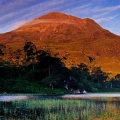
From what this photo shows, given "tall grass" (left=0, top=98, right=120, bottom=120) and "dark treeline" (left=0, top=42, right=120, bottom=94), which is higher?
"dark treeline" (left=0, top=42, right=120, bottom=94)

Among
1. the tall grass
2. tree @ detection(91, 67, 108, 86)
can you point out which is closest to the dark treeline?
tree @ detection(91, 67, 108, 86)

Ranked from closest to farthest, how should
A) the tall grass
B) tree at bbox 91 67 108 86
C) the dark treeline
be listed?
the tall grass → the dark treeline → tree at bbox 91 67 108 86

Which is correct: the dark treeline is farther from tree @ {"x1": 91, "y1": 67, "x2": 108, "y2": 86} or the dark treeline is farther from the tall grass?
the tall grass

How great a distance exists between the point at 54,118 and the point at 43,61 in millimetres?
87497

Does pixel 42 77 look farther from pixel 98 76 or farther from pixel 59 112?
pixel 59 112

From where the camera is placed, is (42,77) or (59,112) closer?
(59,112)

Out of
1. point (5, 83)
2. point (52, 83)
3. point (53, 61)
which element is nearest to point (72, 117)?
point (5, 83)

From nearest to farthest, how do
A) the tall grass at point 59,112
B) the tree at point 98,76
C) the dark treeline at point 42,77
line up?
the tall grass at point 59,112, the dark treeline at point 42,77, the tree at point 98,76

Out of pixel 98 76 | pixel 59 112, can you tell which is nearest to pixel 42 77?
pixel 98 76

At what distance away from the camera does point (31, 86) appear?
97.5 m

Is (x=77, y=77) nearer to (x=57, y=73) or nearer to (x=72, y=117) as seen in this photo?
(x=57, y=73)

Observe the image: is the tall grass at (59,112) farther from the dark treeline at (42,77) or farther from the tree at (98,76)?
the tree at (98,76)

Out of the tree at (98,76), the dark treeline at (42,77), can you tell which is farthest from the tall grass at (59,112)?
the tree at (98,76)

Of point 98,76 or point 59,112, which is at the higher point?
point 98,76
